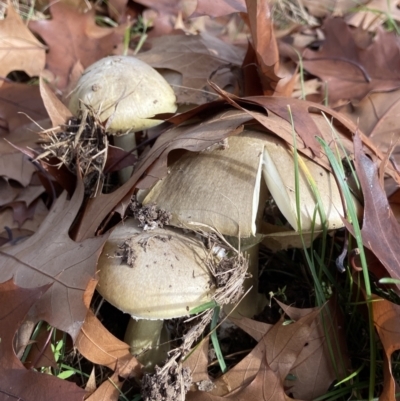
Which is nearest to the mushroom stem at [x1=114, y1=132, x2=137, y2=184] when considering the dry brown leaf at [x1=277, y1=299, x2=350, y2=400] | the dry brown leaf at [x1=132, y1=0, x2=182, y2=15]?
the dry brown leaf at [x1=277, y1=299, x2=350, y2=400]

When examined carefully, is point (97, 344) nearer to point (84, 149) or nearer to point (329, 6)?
point (84, 149)

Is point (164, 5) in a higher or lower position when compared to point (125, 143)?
higher

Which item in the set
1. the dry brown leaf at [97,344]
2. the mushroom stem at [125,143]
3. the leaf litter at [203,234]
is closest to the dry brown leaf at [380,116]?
the leaf litter at [203,234]

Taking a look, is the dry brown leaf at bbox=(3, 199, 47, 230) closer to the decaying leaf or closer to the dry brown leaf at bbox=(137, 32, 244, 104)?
the dry brown leaf at bbox=(137, 32, 244, 104)

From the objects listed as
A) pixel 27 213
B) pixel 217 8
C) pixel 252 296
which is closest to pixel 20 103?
pixel 27 213

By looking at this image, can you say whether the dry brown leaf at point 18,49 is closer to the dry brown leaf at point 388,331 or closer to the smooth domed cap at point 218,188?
the smooth domed cap at point 218,188

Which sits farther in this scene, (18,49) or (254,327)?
(18,49)
